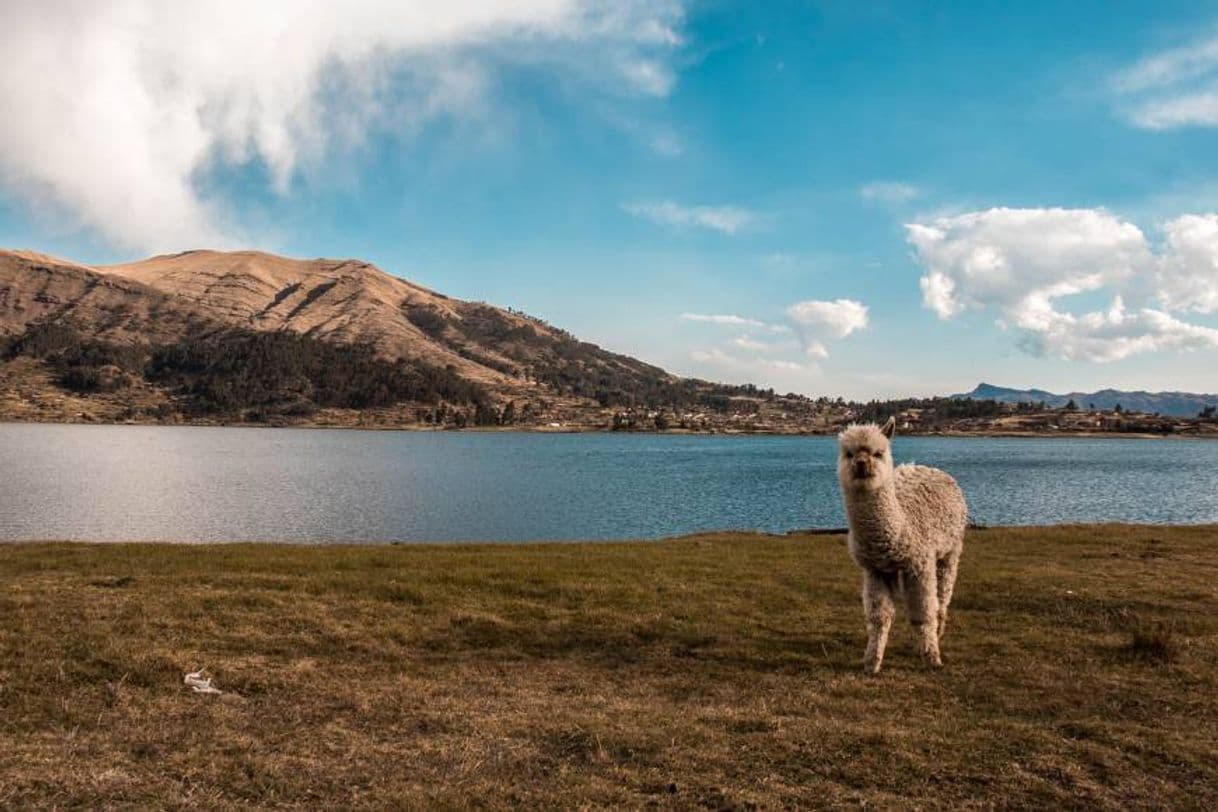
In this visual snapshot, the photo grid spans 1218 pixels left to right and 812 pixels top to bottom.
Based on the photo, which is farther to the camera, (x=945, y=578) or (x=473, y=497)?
(x=473, y=497)

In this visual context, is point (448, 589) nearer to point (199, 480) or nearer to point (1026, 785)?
point (1026, 785)

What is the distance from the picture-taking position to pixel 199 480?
80.4m

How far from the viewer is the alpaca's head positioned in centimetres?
1302

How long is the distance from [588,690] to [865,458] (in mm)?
6107

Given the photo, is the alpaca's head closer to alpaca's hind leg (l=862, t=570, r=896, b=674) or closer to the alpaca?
the alpaca

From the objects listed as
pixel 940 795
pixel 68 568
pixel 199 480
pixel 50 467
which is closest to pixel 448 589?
pixel 68 568

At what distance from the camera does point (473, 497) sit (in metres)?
71.4

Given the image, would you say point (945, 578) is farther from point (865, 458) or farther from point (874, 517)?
point (865, 458)

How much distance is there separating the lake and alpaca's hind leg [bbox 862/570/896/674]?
114 ft

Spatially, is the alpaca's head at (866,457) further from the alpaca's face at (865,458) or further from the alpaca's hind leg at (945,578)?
the alpaca's hind leg at (945,578)

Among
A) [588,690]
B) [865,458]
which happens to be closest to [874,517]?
[865,458]

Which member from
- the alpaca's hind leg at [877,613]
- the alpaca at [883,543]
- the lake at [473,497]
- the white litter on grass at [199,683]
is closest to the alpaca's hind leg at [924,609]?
the alpaca at [883,543]

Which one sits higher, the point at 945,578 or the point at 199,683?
the point at 945,578

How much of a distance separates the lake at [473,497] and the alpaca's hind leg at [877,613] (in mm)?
34844
